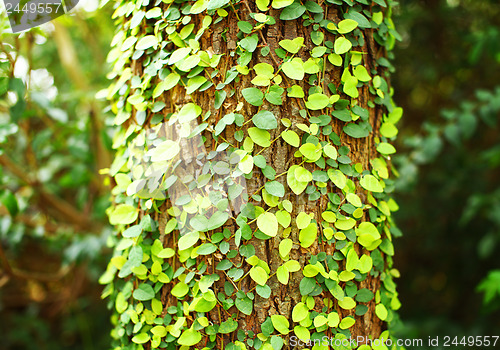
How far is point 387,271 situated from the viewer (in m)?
0.99

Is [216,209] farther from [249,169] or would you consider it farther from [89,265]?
[89,265]

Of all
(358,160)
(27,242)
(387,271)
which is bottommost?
(27,242)

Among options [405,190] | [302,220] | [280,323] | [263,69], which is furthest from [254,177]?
[405,190]

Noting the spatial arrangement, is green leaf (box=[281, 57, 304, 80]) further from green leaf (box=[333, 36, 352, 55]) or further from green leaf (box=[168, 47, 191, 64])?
green leaf (box=[168, 47, 191, 64])

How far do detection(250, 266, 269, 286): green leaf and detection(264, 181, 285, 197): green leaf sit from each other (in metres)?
0.19

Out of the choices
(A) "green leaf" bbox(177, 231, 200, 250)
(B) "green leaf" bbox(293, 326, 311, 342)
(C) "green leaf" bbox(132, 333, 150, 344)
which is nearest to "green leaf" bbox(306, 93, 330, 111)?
(A) "green leaf" bbox(177, 231, 200, 250)

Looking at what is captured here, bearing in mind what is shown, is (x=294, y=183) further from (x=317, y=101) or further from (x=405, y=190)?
(x=405, y=190)

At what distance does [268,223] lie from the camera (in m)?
0.77

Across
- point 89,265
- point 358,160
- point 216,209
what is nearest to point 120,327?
point 216,209

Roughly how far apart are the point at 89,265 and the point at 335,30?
6.63ft

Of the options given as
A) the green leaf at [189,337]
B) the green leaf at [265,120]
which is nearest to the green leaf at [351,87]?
the green leaf at [265,120]

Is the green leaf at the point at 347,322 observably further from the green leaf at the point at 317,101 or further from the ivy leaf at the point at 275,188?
the green leaf at the point at 317,101

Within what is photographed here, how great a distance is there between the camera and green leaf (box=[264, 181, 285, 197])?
0.77m

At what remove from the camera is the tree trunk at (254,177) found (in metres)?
0.79
